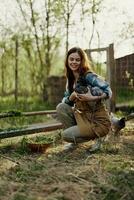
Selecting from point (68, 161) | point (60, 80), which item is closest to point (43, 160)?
point (68, 161)

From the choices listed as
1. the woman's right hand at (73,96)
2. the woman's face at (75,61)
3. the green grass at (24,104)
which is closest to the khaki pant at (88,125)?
the woman's right hand at (73,96)

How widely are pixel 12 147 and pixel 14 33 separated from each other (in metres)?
8.43

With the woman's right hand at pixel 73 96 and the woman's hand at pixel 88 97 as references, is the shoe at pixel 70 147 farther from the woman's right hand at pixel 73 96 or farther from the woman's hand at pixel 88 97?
the woman's hand at pixel 88 97

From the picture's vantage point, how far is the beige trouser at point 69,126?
5.75m

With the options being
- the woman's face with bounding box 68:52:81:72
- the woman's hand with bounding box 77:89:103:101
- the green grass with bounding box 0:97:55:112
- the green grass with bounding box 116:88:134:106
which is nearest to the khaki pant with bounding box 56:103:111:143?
the woman's hand with bounding box 77:89:103:101

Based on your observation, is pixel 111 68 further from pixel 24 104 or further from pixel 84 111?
pixel 84 111

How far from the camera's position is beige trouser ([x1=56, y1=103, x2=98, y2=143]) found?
575 cm

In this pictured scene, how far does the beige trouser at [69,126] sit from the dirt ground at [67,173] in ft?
0.52

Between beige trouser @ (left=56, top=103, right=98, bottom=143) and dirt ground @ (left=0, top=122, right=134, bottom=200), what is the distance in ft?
0.52

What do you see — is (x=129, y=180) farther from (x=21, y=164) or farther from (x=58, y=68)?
(x=58, y=68)

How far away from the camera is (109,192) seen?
3980 millimetres

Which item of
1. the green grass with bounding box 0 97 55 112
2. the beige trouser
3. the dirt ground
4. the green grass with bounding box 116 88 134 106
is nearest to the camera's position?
the dirt ground

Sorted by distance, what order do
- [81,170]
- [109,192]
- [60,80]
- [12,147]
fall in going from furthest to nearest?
[60,80] < [12,147] < [81,170] < [109,192]

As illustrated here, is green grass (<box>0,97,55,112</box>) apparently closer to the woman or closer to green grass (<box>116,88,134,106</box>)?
green grass (<box>116,88,134,106</box>)
